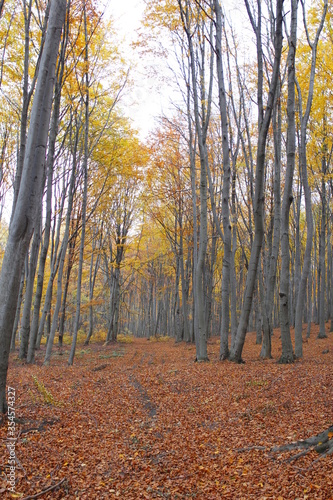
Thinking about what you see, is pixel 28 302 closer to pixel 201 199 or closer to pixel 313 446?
pixel 201 199

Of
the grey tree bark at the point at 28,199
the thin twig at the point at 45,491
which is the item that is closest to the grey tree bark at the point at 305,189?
the grey tree bark at the point at 28,199

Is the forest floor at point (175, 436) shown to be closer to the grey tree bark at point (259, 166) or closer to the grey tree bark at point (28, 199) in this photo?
the grey tree bark at point (28, 199)

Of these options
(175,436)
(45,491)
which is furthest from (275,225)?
(45,491)

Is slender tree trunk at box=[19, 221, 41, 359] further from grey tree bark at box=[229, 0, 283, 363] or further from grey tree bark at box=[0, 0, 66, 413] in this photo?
Answer: grey tree bark at box=[0, 0, 66, 413]

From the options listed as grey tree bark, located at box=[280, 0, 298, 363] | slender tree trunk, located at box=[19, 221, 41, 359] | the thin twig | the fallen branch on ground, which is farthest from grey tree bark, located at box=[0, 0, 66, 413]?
slender tree trunk, located at box=[19, 221, 41, 359]

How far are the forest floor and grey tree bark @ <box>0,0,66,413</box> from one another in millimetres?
1048

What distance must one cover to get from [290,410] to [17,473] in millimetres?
3782

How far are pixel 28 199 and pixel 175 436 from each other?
362cm

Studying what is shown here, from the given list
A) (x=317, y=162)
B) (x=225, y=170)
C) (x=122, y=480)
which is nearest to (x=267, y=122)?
(x=225, y=170)

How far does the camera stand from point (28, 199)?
4090 mm

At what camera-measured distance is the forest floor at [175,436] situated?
10.2 ft

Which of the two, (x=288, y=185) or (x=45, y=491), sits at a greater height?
(x=288, y=185)

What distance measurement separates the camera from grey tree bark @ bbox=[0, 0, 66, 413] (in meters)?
3.99

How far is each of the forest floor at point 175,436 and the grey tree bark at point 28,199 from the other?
1.05 m
